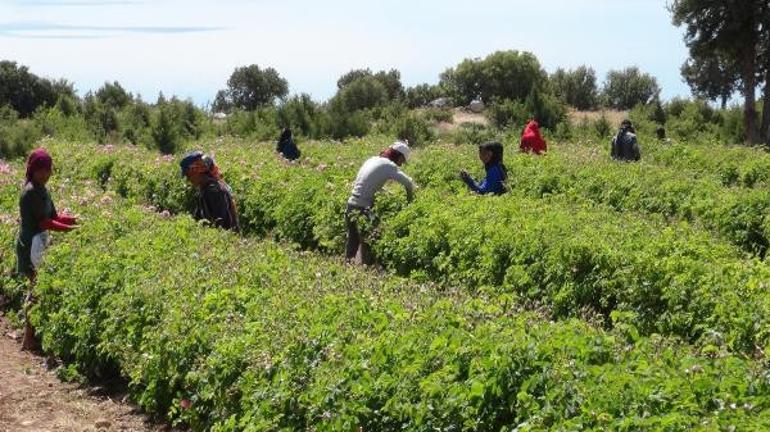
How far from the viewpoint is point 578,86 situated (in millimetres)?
51625

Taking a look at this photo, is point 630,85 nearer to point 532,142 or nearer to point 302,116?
point 302,116

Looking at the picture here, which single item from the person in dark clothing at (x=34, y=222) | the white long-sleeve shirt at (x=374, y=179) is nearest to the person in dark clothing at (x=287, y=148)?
the white long-sleeve shirt at (x=374, y=179)

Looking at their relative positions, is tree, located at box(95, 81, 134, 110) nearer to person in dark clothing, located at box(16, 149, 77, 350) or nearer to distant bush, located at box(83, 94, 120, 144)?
distant bush, located at box(83, 94, 120, 144)

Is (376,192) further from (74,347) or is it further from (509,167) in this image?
(509,167)

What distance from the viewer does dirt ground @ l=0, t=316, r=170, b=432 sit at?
6258 millimetres

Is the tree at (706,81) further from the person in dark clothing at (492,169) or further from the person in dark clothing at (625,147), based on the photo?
the person in dark clothing at (492,169)

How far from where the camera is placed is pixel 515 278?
7977mm

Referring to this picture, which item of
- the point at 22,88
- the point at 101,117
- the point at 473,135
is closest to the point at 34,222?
the point at 473,135

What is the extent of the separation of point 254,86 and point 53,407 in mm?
64715

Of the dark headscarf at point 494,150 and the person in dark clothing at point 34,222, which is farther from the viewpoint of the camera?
the dark headscarf at point 494,150

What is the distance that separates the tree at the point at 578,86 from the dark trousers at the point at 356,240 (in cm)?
4129

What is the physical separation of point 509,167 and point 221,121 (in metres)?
20.7

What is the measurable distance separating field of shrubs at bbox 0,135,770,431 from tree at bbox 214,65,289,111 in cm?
5741

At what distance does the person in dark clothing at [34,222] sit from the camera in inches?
301
